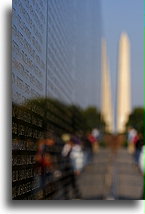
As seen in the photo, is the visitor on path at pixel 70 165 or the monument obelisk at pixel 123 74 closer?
the visitor on path at pixel 70 165

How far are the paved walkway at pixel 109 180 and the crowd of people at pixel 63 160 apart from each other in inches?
5.4

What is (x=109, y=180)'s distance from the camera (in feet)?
11.4

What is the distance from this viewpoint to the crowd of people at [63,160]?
1.64 meters

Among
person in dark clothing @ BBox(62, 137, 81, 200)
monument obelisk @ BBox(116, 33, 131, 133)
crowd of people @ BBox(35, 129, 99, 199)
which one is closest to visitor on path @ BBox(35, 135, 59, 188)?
crowd of people @ BBox(35, 129, 99, 199)

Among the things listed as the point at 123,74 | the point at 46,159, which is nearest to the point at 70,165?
the point at 46,159

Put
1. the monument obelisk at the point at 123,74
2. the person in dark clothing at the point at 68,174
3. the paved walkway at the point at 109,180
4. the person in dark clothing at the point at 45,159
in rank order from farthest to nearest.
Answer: the monument obelisk at the point at 123,74 → the paved walkway at the point at 109,180 → the person in dark clothing at the point at 68,174 → the person in dark clothing at the point at 45,159

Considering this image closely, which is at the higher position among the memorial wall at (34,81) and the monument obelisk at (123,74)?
the monument obelisk at (123,74)

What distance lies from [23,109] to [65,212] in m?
0.63

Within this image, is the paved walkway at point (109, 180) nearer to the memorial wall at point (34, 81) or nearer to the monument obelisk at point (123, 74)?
the memorial wall at point (34, 81)

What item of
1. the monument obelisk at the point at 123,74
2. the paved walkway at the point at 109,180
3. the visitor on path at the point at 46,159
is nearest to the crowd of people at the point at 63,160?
the visitor on path at the point at 46,159

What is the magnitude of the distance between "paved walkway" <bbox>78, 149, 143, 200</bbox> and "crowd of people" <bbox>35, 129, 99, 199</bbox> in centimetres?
14

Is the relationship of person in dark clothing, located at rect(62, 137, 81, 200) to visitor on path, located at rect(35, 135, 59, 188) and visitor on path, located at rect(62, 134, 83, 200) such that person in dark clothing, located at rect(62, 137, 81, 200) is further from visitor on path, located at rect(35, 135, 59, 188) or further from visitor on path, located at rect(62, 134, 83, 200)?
visitor on path, located at rect(35, 135, 59, 188)

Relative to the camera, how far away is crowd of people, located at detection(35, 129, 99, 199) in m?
1.64

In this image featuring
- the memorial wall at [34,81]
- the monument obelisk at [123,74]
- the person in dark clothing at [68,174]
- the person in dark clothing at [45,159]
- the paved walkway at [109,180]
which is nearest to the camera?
the memorial wall at [34,81]
